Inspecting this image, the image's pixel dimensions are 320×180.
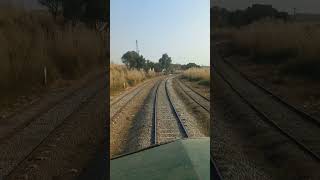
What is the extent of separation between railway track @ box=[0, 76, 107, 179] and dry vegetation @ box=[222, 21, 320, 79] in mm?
8857

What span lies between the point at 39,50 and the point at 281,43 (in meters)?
11.1

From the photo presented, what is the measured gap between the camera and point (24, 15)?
70.6ft

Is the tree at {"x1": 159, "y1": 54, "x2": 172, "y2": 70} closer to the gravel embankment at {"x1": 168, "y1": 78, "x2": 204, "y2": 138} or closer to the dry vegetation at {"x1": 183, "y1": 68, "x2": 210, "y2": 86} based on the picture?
the dry vegetation at {"x1": 183, "y1": 68, "x2": 210, "y2": 86}

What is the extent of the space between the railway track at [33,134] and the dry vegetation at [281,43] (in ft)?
29.1

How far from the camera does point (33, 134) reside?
961 cm

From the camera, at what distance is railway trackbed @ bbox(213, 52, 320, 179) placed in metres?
8.05

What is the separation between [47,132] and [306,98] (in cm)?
897

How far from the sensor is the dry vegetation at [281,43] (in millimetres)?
17438

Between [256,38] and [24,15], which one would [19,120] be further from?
[256,38]

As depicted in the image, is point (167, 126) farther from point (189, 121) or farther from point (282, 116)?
point (282, 116)

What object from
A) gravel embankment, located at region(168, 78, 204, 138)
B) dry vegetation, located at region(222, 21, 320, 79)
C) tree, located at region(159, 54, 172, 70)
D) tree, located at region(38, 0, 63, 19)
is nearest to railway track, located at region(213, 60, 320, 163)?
gravel embankment, located at region(168, 78, 204, 138)

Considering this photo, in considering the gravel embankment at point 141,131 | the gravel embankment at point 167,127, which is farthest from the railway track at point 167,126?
the gravel embankment at point 141,131

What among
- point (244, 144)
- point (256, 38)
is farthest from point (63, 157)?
point (256, 38)

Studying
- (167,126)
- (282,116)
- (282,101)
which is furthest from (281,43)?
(167,126)
